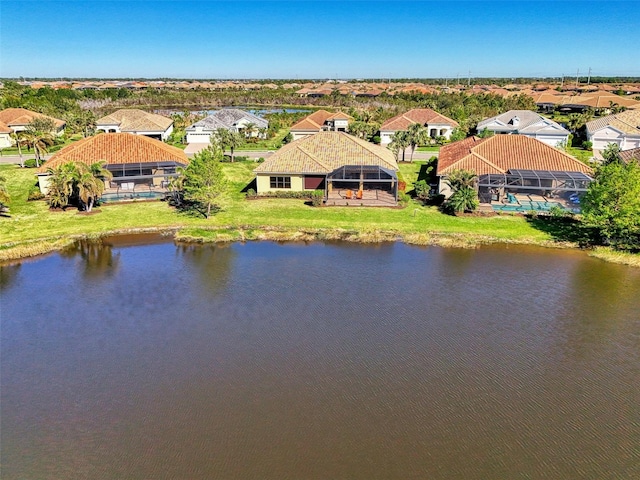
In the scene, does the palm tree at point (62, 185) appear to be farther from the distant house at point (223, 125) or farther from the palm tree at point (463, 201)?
the distant house at point (223, 125)

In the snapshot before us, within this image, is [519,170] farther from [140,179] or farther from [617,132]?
[140,179]

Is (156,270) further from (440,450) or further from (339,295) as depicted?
(440,450)

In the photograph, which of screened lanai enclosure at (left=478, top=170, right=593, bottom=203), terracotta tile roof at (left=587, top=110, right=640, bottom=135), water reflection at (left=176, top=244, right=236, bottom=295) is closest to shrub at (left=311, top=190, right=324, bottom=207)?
water reflection at (left=176, top=244, right=236, bottom=295)

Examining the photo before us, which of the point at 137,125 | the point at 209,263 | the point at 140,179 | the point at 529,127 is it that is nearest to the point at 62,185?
the point at 140,179

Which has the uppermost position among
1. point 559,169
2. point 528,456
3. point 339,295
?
point 559,169

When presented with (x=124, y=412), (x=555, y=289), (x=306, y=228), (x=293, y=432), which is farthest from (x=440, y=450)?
(x=306, y=228)

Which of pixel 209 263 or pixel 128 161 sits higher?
pixel 128 161

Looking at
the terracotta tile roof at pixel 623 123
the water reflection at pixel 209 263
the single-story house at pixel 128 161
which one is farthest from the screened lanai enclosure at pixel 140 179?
the terracotta tile roof at pixel 623 123
